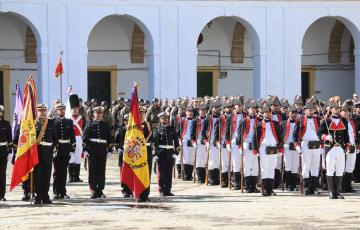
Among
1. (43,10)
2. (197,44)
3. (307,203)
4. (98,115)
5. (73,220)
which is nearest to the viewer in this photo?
(73,220)

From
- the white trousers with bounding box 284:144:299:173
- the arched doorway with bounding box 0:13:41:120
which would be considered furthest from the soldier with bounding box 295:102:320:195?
the arched doorway with bounding box 0:13:41:120

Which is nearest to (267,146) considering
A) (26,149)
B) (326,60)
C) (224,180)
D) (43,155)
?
(224,180)

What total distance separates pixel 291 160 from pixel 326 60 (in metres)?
18.7

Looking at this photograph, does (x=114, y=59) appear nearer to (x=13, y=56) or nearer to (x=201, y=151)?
(x=13, y=56)

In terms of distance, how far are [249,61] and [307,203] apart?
2053 centimetres

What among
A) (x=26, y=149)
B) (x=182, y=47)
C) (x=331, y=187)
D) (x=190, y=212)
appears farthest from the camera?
(x=182, y=47)

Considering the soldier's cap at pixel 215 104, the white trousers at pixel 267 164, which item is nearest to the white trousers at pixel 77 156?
the soldier's cap at pixel 215 104

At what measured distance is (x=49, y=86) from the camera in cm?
3177

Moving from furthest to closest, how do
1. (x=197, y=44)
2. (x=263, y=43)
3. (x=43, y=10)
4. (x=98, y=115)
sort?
1. (x=197, y=44)
2. (x=263, y=43)
3. (x=43, y=10)
4. (x=98, y=115)

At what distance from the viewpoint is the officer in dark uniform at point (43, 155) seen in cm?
1759

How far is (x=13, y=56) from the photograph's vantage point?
34594mm

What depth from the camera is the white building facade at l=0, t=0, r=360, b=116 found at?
3203 cm

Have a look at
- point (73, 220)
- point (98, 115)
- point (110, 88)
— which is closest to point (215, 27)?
point (110, 88)

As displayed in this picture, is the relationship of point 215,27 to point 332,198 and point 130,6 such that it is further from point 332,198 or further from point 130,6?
point 332,198
